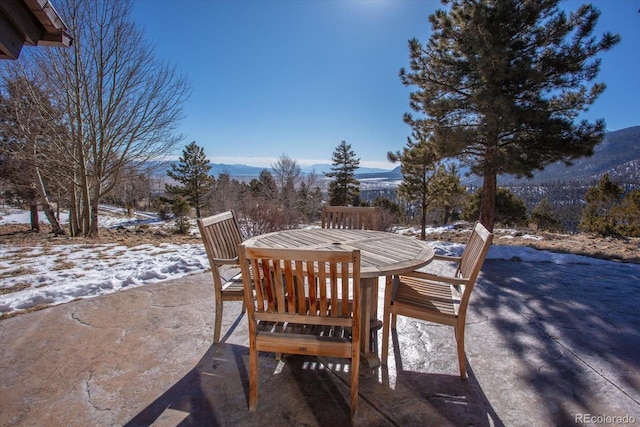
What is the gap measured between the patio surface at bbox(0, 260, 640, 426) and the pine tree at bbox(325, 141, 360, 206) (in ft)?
57.4

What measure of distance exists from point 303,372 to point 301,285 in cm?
76

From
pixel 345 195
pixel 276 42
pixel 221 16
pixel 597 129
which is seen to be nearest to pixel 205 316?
pixel 221 16

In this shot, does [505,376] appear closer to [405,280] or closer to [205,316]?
[405,280]

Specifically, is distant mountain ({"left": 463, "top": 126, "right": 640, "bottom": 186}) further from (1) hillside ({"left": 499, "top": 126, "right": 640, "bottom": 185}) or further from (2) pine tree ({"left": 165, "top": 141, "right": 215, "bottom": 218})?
(2) pine tree ({"left": 165, "top": 141, "right": 215, "bottom": 218})

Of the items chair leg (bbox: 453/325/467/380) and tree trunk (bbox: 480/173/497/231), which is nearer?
chair leg (bbox: 453/325/467/380)

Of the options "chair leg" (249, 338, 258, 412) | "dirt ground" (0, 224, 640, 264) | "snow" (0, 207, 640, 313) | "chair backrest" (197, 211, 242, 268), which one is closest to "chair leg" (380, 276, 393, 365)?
"chair leg" (249, 338, 258, 412)

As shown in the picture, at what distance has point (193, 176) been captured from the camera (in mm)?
21422

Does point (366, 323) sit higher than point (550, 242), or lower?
higher

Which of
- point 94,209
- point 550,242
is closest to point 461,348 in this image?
point 550,242

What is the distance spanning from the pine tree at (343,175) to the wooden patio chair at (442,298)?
17.8 meters

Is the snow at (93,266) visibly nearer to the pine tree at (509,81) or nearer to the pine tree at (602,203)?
the pine tree at (509,81)

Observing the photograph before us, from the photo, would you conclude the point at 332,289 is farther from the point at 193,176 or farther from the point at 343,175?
the point at 193,176

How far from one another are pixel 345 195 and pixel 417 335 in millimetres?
17996

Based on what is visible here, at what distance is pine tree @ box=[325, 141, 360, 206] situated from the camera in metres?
19.7
